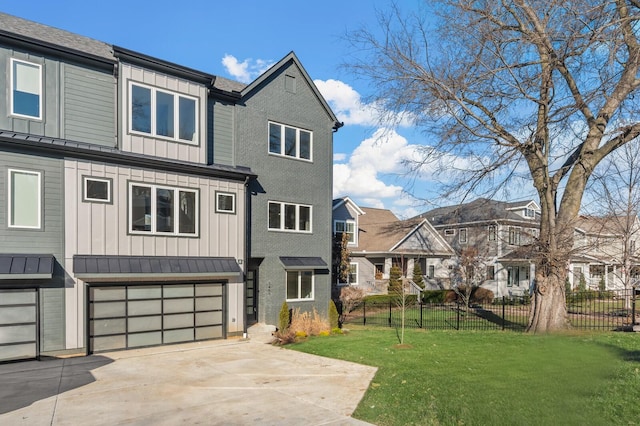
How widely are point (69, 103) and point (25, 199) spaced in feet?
10.1

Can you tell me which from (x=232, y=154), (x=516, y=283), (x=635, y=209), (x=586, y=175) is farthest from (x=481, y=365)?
(x=516, y=283)

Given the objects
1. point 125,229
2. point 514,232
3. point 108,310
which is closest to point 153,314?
point 108,310

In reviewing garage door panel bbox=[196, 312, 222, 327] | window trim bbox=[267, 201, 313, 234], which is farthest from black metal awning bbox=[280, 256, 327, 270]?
garage door panel bbox=[196, 312, 222, 327]

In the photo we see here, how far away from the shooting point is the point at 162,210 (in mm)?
14266

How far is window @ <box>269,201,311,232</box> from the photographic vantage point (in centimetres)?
1761

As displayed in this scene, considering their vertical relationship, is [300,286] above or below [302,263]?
below

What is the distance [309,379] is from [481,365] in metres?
3.64

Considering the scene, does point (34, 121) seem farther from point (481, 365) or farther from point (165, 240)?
point (481, 365)

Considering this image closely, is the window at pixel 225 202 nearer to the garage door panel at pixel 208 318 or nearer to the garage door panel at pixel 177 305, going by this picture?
the garage door panel at pixel 177 305

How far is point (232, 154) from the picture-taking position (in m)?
16.5

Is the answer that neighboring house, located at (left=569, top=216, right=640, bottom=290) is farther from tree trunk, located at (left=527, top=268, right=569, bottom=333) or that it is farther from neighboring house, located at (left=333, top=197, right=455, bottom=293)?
neighboring house, located at (left=333, top=197, right=455, bottom=293)

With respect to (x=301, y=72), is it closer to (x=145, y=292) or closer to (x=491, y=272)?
(x=145, y=292)

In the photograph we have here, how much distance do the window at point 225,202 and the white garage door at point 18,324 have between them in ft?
19.5

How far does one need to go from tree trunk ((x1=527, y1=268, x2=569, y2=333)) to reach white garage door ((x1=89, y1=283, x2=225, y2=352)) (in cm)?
1044
